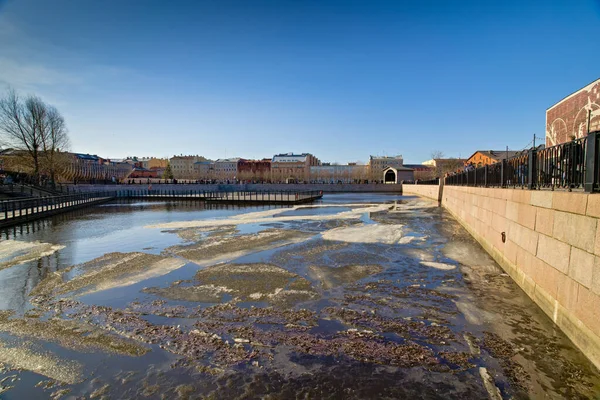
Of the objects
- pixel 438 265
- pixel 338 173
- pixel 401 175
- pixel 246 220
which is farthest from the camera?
pixel 338 173

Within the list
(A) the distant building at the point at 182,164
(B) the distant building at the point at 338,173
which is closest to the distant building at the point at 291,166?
(B) the distant building at the point at 338,173

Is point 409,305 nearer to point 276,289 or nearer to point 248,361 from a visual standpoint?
point 276,289

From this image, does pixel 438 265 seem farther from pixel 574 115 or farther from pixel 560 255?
pixel 574 115

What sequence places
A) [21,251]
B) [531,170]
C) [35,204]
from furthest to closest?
[35,204]
[21,251]
[531,170]

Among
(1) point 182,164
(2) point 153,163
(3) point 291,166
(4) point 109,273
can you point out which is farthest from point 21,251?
(2) point 153,163

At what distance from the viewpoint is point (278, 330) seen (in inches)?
227

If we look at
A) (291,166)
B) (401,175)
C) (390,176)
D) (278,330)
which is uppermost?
(291,166)

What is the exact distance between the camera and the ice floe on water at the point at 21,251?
439 inches

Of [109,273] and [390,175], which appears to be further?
[390,175]

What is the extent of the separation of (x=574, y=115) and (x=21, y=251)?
1933 inches

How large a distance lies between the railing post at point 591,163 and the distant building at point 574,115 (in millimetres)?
31889

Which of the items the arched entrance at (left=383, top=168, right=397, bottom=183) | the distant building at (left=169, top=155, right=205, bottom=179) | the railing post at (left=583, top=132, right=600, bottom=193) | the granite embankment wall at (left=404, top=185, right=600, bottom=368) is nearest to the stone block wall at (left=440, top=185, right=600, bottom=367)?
the granite embankment wall at (left=404, top=185, right=600, bottom=368)

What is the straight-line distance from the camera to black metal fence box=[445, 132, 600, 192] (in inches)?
204

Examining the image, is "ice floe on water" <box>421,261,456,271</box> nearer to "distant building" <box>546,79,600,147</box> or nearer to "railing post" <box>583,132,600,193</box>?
"railing post" <box>583,132,600,193</box>
